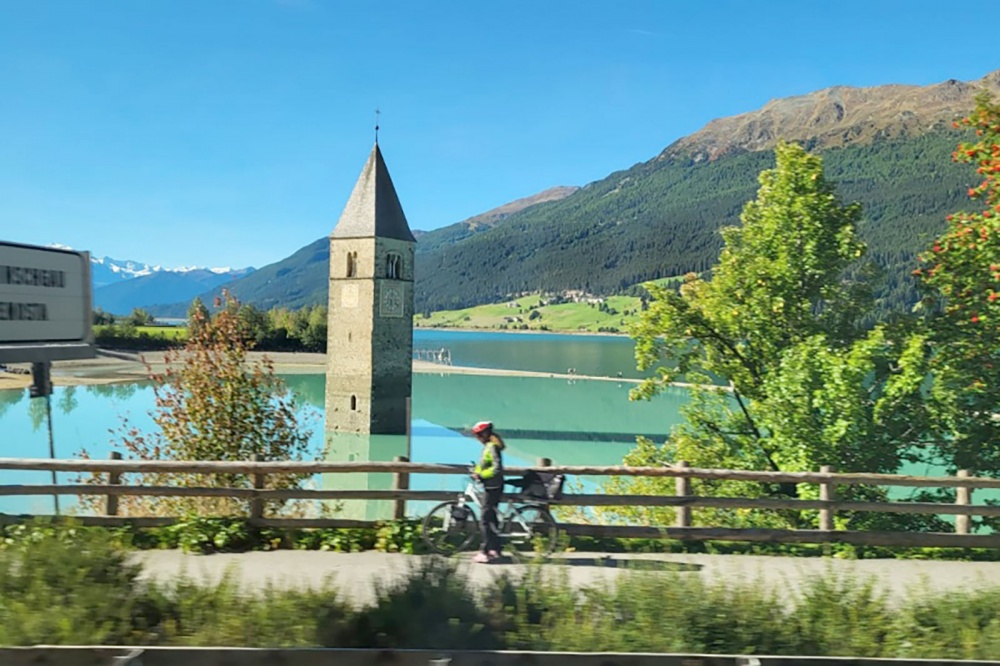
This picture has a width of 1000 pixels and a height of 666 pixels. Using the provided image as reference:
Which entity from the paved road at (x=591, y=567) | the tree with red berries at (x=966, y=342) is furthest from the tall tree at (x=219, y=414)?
the tree with red berries at (x=966, y=342)

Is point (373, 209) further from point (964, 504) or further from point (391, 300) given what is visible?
point (964, 504)

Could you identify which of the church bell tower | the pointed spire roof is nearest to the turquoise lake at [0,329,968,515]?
the church bell tower

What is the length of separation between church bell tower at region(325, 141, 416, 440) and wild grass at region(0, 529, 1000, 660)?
49392mm

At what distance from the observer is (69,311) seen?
6059 mm

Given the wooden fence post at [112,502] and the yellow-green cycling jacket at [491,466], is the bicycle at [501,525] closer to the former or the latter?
the yellow-green cycling jacket at [491,466]

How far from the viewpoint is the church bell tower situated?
5594cm

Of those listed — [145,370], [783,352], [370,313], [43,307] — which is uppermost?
[370,313]

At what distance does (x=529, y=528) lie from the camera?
386 inches

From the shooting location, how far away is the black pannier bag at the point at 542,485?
9.75 metres

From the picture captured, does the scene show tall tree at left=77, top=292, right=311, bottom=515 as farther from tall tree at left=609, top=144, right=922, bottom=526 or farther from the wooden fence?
tall tree at left=609, top=144, right=922, bottom=526

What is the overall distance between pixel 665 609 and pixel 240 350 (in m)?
12.8

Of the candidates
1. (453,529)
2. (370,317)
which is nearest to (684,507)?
(453,529)

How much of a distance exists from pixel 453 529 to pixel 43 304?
5374 millimetres

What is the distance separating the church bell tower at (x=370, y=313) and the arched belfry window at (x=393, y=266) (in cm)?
7
